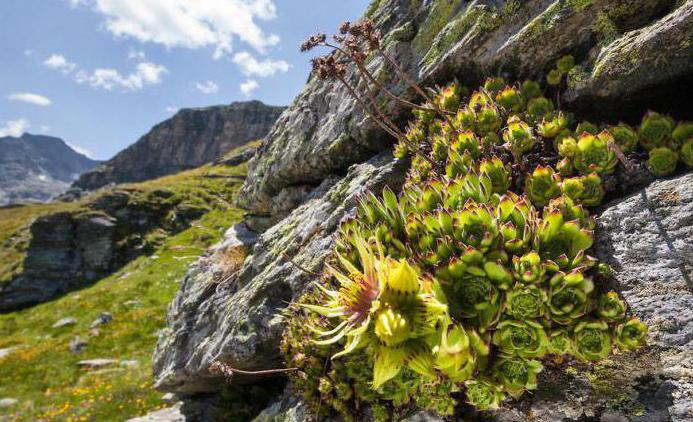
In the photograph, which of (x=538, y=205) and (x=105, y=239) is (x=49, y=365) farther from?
(x=105, y=239)

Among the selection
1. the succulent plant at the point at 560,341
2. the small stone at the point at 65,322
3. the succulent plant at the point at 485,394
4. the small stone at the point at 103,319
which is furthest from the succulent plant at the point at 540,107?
the small stone at the point at 65,322

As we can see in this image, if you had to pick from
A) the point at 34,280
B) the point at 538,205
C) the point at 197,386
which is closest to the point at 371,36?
the point at 538,205

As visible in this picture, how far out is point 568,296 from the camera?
112 inches

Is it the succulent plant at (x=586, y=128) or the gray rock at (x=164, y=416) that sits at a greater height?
the succulent plant at (x=586, y=128)

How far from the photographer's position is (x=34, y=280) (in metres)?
41.0

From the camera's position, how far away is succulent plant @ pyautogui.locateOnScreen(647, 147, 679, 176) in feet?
11.1

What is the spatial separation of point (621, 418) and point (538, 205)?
187 centimetres

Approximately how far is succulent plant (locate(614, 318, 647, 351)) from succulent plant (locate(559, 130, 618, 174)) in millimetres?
1484

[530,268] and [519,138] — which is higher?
[519,138]

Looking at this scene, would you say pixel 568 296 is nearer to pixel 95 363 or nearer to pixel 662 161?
pixel 662 161

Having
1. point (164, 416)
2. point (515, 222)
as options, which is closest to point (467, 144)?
point (515, 222)

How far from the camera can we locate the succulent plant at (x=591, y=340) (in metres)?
2.79

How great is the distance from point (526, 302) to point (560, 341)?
0.39 metres

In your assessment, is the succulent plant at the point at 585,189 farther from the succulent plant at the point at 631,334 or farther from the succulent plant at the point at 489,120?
the succulent plant at the point at 489,120
